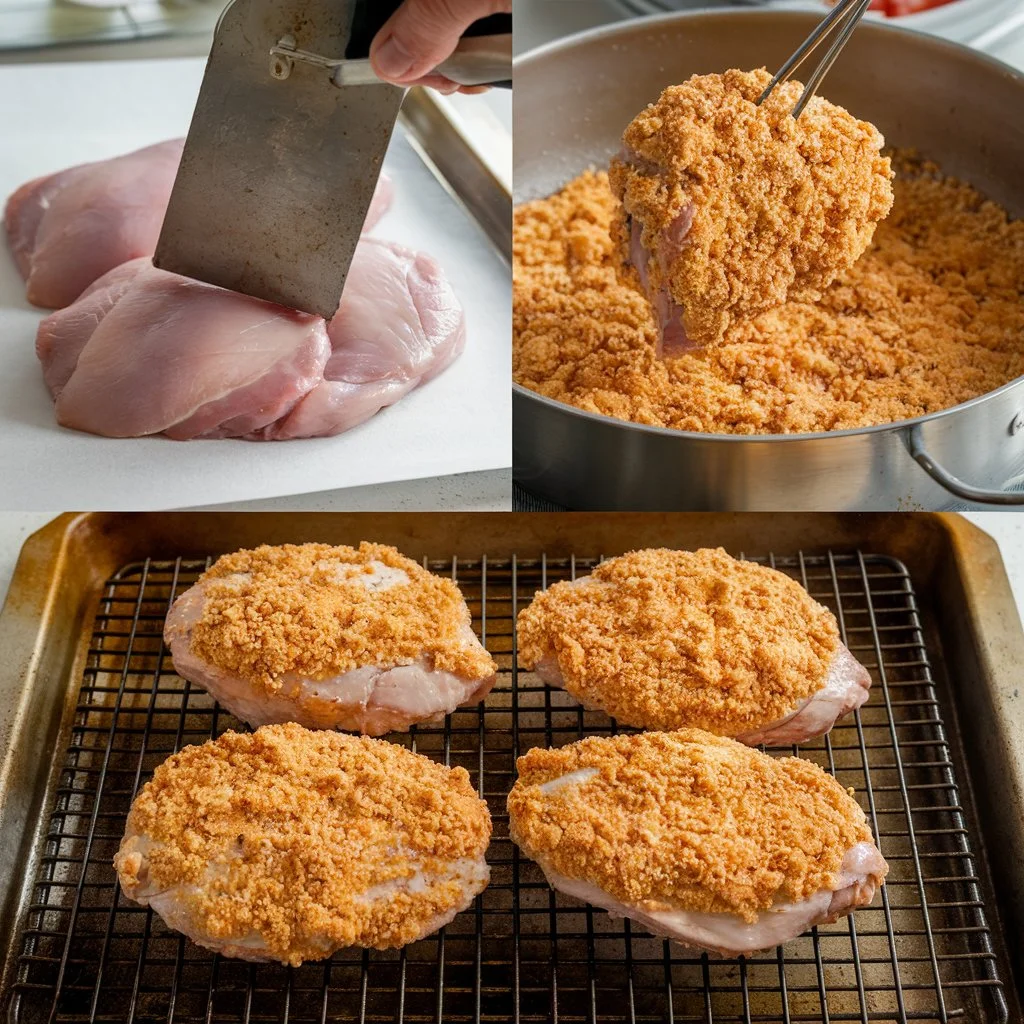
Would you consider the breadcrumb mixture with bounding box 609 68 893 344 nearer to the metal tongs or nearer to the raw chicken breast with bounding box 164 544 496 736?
the metal tongs

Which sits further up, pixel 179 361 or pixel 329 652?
pixel 179 361

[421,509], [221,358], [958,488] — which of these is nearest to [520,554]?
[421,509]

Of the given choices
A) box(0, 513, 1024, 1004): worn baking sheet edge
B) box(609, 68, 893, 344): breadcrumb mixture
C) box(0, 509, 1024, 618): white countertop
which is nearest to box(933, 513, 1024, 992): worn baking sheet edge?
box(0, 513, 1024, 1004): worn baking sheet edge

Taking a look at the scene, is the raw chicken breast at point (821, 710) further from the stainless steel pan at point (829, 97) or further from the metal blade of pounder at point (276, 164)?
the metal blade of pounder at point (276, 164)

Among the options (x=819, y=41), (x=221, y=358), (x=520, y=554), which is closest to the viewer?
(x=819, y=41)

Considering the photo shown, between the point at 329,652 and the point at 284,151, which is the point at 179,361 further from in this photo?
the point at 329,652

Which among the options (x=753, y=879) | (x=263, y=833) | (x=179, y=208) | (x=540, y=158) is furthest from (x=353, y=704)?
(x=540, y=158)

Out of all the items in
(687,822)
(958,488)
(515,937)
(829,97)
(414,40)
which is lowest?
(515,937)
